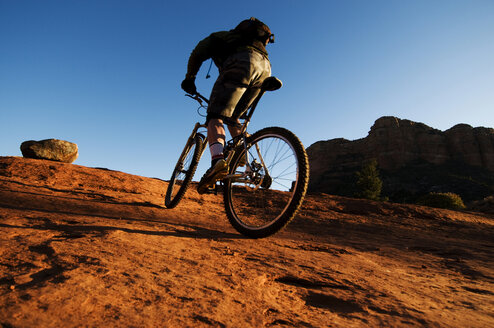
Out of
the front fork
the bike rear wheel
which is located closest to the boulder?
the bike rear wheel

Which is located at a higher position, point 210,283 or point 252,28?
point 252,28

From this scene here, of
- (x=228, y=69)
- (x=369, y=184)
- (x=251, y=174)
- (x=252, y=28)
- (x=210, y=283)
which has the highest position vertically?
(x=369, y=184)

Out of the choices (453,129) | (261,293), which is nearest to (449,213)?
(261,293)

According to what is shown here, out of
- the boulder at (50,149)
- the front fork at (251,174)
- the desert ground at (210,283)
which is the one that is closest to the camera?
the desert ground at (210,283)

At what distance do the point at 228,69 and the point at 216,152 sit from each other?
2.98ft

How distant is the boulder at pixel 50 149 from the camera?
8.87 meters

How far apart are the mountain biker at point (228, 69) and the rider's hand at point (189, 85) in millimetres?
454

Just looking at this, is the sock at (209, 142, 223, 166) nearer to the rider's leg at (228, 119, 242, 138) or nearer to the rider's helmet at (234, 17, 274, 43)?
the rider's leg at (228, 119, 242, 138)

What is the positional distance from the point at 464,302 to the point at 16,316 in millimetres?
1775

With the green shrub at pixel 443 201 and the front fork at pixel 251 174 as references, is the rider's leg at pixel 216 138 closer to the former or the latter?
the front fork at pixel 251 174

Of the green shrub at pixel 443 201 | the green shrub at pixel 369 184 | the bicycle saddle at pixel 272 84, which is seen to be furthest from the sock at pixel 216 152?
the green shrub at pixel 369 184

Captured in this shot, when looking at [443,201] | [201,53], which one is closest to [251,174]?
[201,53]

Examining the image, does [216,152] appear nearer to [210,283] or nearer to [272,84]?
[272,84]

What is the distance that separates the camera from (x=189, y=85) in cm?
342
